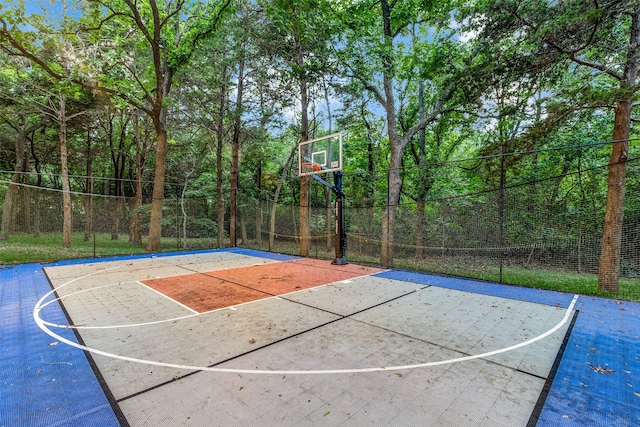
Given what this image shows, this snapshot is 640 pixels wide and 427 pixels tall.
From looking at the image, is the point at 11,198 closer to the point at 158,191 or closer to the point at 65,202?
the point at 65,202

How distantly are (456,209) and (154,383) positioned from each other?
21.6ft

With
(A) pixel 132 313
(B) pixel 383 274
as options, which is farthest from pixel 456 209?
(A) pixel 132 313

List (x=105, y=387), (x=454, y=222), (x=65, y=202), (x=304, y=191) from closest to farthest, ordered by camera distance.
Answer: (x=105, y=387) < (x=454, y=222) < (x=65, y=202) < (x=304, y=191)

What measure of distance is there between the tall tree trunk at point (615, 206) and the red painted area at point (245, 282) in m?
3.79

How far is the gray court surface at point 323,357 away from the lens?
1.79 metres

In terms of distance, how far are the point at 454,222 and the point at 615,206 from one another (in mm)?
2703

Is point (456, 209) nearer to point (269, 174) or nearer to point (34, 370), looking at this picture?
point (34, 370)

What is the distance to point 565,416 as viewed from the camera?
1.75 metres

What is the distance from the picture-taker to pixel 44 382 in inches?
81.4

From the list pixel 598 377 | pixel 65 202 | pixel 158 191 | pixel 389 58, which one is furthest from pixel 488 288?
pixel 65 202

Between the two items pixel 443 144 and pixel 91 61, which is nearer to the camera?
pixel 91 61

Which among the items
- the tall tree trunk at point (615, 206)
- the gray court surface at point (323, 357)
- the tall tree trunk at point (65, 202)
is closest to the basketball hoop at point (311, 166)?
the gray court surface at point (323, 357)

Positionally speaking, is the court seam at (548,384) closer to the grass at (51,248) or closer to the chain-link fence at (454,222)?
the chain-link fence at (454,222)

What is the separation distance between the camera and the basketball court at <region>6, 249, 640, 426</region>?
1.79 meters
